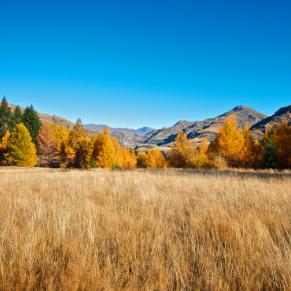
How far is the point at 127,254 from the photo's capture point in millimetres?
1851

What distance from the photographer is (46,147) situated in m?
49.6

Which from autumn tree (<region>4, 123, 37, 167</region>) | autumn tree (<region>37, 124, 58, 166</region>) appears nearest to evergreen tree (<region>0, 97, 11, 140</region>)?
autumn tree (<region>37, 124, 58, 166</region>)

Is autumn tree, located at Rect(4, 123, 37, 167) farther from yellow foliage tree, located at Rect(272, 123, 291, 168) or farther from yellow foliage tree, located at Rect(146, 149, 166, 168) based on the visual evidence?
yellow foliage tree, located at Rect(272, 123, 291, 168)

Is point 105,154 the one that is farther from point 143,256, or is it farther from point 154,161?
point 143,256

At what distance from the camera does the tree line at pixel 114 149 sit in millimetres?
25534

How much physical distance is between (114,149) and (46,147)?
19.5 meters

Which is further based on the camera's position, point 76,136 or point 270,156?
point 76,136

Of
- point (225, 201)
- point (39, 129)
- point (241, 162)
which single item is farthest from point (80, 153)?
point (225, 201)

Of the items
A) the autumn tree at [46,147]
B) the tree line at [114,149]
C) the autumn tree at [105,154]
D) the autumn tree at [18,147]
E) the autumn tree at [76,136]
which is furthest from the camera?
the autumn tree at [46,147]

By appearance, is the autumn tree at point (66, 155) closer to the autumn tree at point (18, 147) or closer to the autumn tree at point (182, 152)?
the autumn tree at point (18, 147)

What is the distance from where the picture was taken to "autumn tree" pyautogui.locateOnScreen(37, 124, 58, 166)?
4901cm

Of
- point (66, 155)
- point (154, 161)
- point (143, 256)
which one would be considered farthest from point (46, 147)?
point (143, 256)

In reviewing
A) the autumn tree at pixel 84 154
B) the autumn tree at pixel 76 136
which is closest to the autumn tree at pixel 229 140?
the autumn tree at pixel 84 154

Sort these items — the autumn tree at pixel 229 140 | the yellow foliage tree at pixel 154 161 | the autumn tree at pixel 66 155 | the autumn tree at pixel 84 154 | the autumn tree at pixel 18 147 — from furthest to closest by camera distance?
the yellow foliage tree at pixel 154 161
the autumn tree at pixel 66 155
the autumn tree at pixel 84 154
the autumn tree at pixel 18 147
the autumn tree at pixel 229 140
